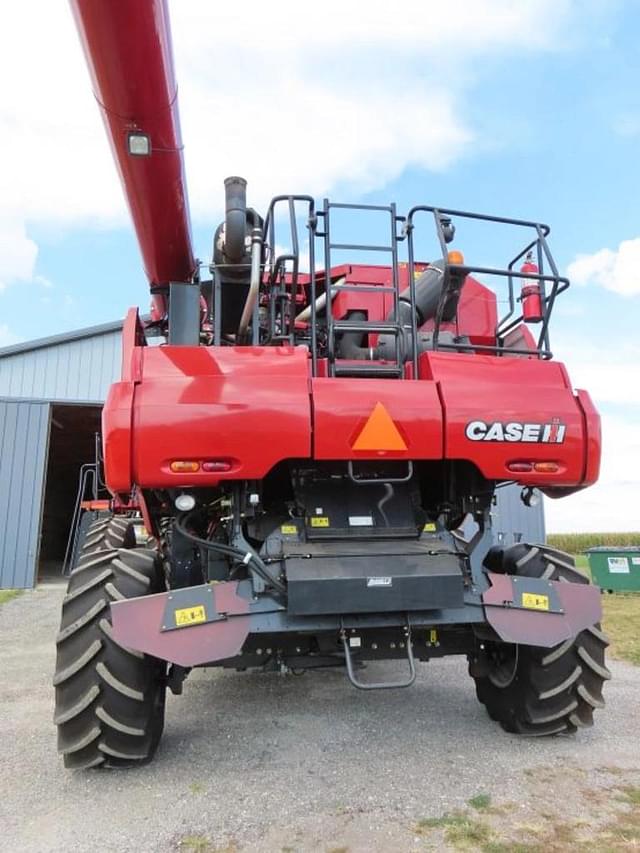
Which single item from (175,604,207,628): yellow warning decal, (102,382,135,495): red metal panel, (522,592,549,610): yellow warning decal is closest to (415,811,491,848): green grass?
(522,592,549,610): yellow warning decal

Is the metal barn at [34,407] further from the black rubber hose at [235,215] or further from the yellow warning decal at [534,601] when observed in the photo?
the yellow warning decal at [534,601]

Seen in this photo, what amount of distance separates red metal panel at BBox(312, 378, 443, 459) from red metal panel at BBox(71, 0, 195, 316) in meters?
1.69

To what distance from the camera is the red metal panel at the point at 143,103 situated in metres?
2.95

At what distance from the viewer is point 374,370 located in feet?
13.0

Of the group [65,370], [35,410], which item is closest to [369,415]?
[35,410]

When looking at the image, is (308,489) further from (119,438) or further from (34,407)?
(34,407)

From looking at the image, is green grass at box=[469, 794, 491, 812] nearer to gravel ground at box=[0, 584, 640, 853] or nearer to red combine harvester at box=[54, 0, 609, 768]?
gravel ground at box=[0, 584, 640, 853]

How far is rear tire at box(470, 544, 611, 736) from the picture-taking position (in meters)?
4.03

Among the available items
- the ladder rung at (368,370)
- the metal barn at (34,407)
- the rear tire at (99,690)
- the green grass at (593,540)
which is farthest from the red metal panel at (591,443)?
the green grass at (593,540)

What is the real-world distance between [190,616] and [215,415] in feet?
3.38

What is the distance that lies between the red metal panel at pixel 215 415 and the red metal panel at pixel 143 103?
4.15ft

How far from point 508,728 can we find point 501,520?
514 inches

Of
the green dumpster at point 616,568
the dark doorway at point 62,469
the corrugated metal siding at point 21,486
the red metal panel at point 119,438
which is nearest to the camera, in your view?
the red metal panel at point 119,438

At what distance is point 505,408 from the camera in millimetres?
3736
